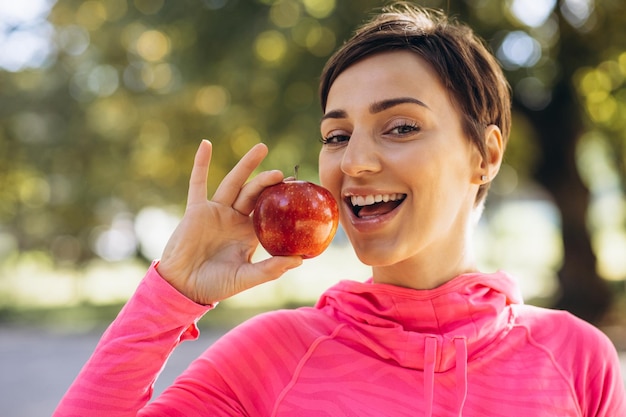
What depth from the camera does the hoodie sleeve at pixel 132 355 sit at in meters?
1.53

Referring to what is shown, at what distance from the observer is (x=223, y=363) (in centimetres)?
174

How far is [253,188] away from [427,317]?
0.57 metres

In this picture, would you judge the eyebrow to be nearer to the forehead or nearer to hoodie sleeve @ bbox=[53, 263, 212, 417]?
the forehead

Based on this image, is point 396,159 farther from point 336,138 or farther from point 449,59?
point 449,59

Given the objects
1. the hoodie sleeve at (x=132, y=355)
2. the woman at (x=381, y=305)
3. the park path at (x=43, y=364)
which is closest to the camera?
the hoodie sleeve at (x=132, y=355)

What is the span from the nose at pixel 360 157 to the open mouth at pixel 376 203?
0.22 feet

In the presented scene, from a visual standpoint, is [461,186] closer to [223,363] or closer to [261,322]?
[261,322]

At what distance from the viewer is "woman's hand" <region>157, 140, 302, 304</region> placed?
167 cm

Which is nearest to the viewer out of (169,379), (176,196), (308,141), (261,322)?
(261,322)

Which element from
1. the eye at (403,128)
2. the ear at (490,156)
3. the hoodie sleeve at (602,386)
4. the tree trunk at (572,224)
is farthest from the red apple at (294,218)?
the tree trunk at (572,224)

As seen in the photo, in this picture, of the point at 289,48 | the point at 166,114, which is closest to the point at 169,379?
the point at 289,48

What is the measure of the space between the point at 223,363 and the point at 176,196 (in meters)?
13.5

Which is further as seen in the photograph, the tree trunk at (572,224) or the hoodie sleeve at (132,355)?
the tree trunk at (572,224)

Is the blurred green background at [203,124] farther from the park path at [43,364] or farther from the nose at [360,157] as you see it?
the nose at [360,157]
